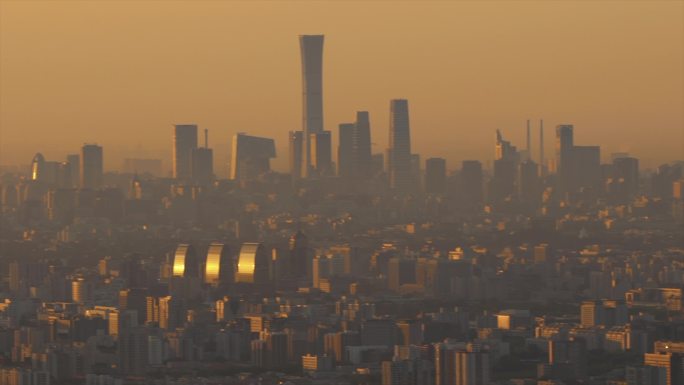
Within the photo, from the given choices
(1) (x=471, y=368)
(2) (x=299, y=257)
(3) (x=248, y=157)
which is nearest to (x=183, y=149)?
(3) (x=248, y=157)

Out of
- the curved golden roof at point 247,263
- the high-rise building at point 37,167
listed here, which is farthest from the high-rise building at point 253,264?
the high-rise building at point 37,167

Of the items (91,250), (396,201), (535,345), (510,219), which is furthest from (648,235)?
(535,345)

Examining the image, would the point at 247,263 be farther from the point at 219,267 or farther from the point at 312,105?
the point at 312,105

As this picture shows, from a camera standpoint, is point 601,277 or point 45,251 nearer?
point 601,277

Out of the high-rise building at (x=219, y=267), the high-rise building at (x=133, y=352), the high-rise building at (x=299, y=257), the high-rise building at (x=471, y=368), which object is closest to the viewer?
the high-rise building at (x=471, y=368)

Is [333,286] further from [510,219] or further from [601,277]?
[510,219]

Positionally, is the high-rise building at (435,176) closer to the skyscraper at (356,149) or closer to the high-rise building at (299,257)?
the skyscraper at (356,149)
